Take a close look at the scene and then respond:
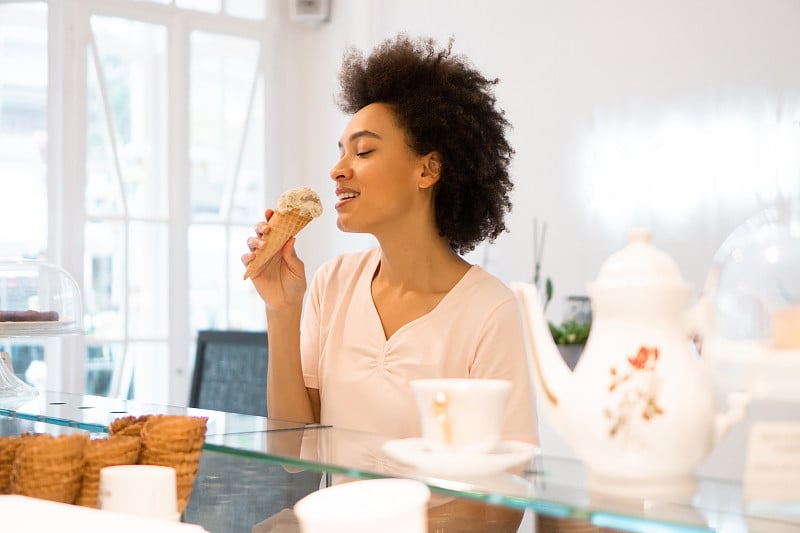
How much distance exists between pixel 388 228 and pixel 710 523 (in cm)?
→ 154

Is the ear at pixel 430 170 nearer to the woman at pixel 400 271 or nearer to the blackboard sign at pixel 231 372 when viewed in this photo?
the woman at pixel 400 271

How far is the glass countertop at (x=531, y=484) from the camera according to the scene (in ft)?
3.07

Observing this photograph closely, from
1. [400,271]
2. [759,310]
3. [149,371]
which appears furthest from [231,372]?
[759,310]

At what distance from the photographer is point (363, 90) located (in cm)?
256

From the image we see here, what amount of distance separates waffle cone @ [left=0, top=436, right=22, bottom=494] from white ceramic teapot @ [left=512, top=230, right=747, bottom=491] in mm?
758

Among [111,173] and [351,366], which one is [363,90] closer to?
[351,366]

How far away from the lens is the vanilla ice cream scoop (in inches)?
87.6

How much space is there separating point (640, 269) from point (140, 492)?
26.5 inches

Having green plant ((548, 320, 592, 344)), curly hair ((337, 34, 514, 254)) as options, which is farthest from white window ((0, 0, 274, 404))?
curly hair ((337, 34, 514, 254))

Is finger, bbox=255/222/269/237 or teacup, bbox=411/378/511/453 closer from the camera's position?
teacup, bbox=411/378/511/453

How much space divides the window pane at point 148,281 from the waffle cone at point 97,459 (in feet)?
14.1

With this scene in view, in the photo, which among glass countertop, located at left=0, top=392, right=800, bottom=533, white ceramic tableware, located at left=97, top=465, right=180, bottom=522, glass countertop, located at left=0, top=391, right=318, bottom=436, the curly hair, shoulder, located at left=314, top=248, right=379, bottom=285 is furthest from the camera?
shoulder, located at left=314, top=248, right=379, bottom=285

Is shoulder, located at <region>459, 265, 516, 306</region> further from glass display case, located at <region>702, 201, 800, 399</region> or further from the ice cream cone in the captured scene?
glass display case, located at <region>702, 201, 800, 399</region>

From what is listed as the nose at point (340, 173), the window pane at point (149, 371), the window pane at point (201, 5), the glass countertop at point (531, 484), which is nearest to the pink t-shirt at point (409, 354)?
the nose at point (340, 173)
